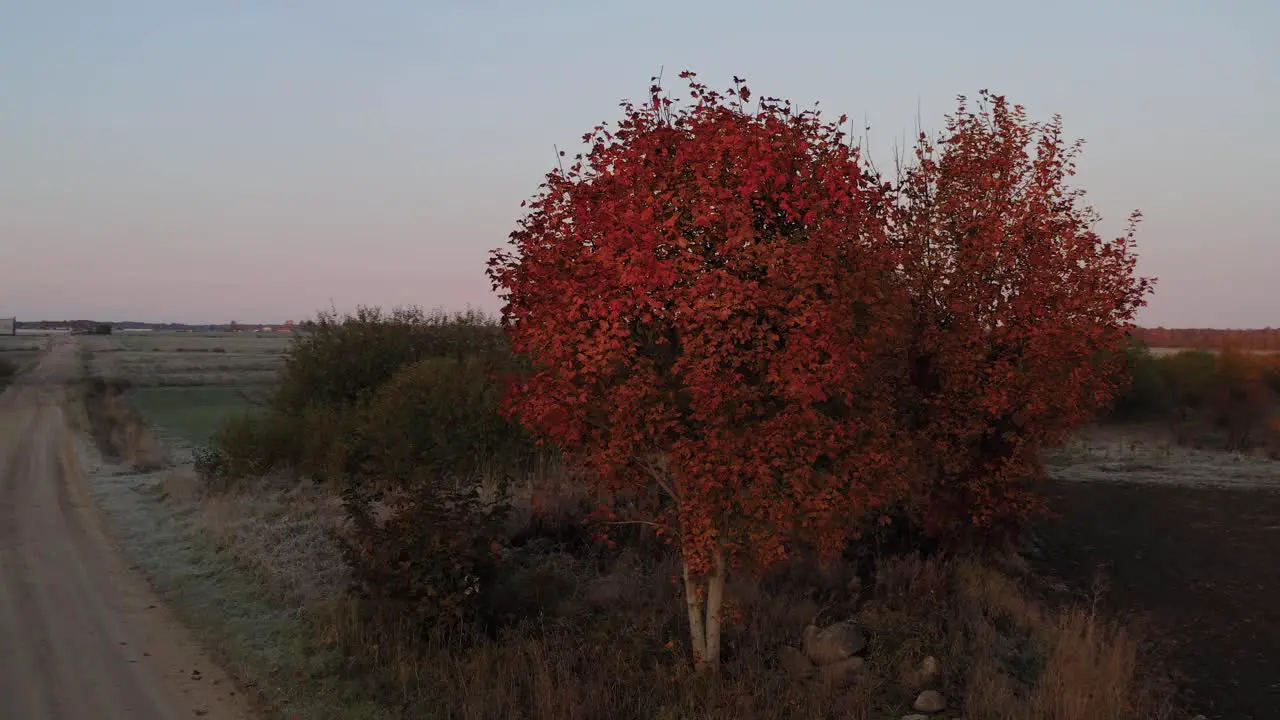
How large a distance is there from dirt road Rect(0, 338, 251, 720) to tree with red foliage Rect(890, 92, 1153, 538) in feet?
25.5

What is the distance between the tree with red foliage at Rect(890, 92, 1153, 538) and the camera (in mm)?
10586

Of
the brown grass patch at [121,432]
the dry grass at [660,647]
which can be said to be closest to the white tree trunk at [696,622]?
the dry grass at [660,647]

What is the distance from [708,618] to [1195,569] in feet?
25.8

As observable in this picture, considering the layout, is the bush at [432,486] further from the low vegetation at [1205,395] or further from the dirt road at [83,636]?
the low vegetation at [1205,395]

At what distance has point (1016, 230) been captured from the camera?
35.5 ft

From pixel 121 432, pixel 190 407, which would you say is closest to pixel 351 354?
pixel 121 432

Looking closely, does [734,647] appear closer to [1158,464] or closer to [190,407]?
[1158,464]

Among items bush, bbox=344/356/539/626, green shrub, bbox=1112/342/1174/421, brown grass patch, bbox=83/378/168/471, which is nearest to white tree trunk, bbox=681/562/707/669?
bush, bbox=344/356/539/626

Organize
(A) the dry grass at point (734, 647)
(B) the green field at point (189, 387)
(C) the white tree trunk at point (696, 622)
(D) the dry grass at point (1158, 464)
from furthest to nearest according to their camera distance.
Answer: (B) the green field at point (189, 387) → (D) the dry grass at point (1158, 464) → (C) the white tree trunk at point (696, 622) → (A) the dry grass at point (734, 647)

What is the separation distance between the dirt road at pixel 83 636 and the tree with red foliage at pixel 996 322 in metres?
7.78

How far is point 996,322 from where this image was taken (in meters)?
11.0

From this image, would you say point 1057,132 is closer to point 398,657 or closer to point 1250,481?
point 398,657

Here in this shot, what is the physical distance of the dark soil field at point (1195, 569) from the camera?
8.62 m

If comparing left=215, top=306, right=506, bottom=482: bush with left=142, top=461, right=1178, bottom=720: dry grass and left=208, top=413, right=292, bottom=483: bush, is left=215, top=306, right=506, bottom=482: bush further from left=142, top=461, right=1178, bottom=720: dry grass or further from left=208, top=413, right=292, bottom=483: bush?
left=142, top=461, right=1178, bottom=720: dry grass
